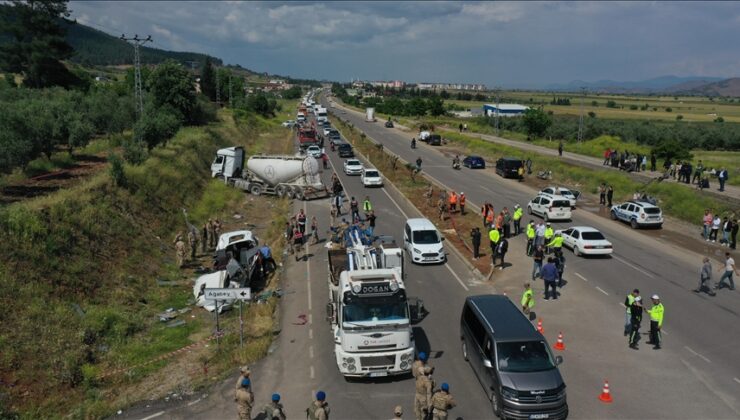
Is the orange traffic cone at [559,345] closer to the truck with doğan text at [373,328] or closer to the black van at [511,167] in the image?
the truck with doğan text at [373,328]

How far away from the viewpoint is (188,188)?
35781 mm

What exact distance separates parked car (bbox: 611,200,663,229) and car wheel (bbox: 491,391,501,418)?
73.4 feet

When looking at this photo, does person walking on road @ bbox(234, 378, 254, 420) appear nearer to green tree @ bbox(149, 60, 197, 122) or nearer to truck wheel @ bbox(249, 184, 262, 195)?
truck wheel @ bbox(249, 184, 262, 195)

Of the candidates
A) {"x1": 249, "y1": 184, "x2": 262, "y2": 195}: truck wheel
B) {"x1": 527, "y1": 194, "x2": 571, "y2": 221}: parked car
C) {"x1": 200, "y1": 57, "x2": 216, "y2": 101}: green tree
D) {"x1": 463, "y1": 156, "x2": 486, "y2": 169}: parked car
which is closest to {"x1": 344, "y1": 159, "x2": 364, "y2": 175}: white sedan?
{"x1": 249, "y1": 184, "x2": 262, "y2": 195}: truck wheel

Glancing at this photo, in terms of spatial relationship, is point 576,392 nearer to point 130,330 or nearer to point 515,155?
point 130,330

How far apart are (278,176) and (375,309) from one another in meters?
27.2

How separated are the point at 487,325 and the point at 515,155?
48177mm

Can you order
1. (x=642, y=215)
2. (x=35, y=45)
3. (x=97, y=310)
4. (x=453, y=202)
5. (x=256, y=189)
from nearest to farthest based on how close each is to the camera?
(x=97, y=310) < (x=642, y=215) < (x=453, y=202) < (x=256, y=189) < (x=35, y=45)

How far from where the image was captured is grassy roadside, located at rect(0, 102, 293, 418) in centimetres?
1369

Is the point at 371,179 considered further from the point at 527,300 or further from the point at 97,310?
the point at 97,310

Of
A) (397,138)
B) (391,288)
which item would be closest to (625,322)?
(391,288)

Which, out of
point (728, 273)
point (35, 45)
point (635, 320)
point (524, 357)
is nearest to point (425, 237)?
point (635, 320)

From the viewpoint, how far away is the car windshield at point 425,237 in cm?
2353

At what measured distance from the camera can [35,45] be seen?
63.9m
